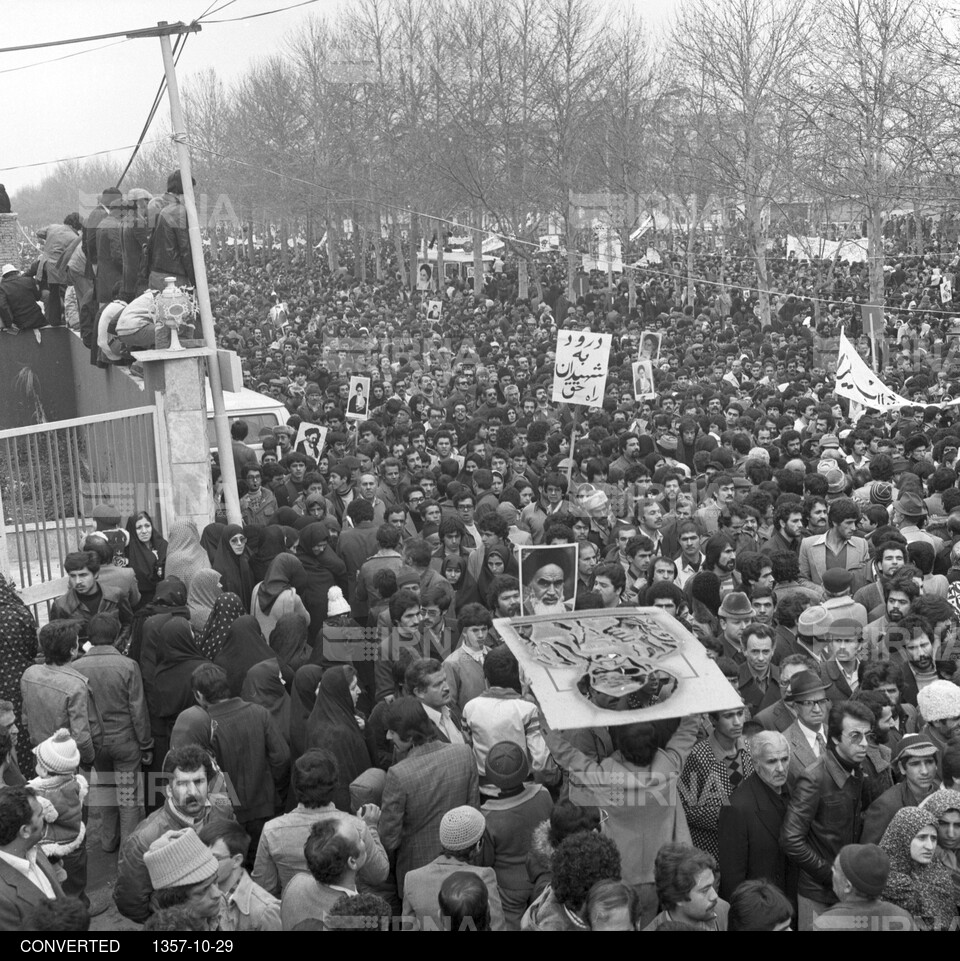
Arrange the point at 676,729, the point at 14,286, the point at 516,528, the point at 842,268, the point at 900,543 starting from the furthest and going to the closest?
the point at 842,268 < the point at 14,286 < the point at 516,528 < the point at 900,543 < the point at 676,729

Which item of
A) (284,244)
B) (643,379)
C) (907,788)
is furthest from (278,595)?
(284,244)

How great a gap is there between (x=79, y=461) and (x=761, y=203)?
27.4m

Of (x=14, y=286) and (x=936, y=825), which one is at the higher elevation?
(x=14, y=286)

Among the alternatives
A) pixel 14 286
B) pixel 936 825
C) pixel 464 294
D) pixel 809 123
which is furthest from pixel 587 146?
pixel 936 825

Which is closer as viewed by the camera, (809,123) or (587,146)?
(809,123)

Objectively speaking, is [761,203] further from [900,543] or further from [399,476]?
[900,543]

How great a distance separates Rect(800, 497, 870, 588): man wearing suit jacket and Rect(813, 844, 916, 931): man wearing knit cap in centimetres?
384

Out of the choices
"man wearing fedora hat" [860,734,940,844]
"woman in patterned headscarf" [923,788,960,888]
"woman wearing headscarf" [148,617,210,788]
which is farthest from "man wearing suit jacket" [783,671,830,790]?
"woman wearing headscarf" [148,617,210,788]

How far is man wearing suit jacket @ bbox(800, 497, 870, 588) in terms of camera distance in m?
7.99

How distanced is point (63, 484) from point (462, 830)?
20.0 ft

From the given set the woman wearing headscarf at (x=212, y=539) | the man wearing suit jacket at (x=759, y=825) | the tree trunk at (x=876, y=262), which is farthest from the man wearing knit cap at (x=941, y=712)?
the tree trunk at (x=876, y=262)

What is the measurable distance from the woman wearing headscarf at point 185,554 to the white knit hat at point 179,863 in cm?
419

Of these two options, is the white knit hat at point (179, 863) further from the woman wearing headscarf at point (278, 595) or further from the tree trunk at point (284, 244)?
the tree trunk at point (284, 244)

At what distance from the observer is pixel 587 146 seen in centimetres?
4206
